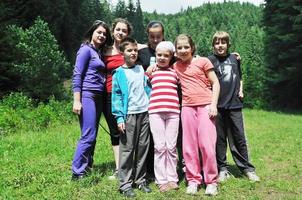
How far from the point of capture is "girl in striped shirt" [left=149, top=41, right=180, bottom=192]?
19.1 feet

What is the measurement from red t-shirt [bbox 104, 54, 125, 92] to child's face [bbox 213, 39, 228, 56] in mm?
1481

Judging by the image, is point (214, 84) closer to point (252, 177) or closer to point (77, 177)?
point (252, 177)

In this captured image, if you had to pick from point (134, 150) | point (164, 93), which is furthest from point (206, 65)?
point (134, 150)

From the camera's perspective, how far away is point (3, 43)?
2247 centimetres

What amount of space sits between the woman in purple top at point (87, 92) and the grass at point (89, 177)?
1.18 ft

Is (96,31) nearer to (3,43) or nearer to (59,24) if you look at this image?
(3,43)

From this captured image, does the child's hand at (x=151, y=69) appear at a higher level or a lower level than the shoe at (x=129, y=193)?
higher

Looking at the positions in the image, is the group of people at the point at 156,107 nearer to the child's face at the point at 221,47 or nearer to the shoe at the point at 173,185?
the shoe at the point at 173,185

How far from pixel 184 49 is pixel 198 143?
1.36 m

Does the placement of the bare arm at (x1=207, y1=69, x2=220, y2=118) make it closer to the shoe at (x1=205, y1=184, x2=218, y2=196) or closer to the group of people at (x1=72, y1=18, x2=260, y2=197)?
the group of people at (x1=72, y1=18, x2=260, y2=197)

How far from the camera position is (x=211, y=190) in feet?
18.7

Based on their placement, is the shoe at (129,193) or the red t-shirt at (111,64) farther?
the red t-shirt at (111,64)

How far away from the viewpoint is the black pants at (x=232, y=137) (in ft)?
21.5

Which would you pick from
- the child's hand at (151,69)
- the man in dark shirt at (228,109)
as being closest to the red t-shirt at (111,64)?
the child's hand at (151,69)
